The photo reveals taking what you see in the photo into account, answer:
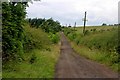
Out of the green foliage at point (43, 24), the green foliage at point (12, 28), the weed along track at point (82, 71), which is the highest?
the green foliage at point (43, 24)

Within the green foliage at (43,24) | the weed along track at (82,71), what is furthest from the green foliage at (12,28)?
the green foliage at (43,24)

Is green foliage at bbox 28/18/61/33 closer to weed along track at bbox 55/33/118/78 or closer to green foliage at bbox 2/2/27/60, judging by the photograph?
weed along track at bbox 55/33/118/78

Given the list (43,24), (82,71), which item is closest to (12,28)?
(82,71)

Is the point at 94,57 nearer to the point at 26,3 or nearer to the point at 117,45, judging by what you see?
the point at 117,45

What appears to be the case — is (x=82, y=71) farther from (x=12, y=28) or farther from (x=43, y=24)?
(x=43, y=24)

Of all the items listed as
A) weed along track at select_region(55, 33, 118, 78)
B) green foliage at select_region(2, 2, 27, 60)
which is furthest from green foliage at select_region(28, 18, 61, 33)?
green foliage at select_region(2, 2, 27, 60)

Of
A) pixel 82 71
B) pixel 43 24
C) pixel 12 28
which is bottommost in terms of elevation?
pixel 82 71

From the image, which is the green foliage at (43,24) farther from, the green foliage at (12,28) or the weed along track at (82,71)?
the green foliage at (12,28)

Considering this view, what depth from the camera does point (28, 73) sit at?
19.3 metres

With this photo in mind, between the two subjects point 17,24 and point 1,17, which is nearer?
point 1,17

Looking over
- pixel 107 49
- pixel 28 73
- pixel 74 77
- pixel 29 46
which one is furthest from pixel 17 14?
pixel 107 49

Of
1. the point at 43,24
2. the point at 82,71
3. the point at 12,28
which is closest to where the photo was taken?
the point at 12,28

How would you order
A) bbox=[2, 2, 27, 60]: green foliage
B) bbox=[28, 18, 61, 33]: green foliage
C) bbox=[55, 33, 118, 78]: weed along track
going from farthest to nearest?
bbox=[28, 18, 61, 33]: green foliage, bbox=[55, 33, 118, 78]: weed along track, bbox=[2, 2, 27, 60]: green foliage

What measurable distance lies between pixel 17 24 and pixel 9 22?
2150 mm
